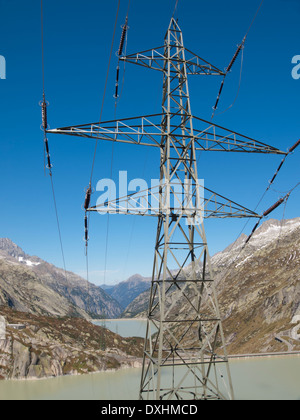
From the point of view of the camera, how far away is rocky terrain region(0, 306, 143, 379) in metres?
71.0

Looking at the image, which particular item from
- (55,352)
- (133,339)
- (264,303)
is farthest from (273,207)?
(264,303)

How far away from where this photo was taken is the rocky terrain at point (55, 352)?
71.0 m

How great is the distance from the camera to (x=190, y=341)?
131m

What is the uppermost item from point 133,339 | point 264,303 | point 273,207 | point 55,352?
point 264,303

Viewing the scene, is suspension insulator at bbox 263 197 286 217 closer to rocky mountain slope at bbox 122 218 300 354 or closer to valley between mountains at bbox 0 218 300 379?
valley between mountains at bbox 0 218 300 379

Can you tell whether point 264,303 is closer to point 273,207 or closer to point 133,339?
point 133,339

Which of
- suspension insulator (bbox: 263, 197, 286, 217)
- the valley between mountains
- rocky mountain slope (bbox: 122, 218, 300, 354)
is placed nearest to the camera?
suspension insulator (bbox: 263, 197, 286, 217)

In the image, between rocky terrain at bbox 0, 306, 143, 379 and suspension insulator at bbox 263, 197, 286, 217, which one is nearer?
suspension insulator at bbox 263, 197, 286, 217

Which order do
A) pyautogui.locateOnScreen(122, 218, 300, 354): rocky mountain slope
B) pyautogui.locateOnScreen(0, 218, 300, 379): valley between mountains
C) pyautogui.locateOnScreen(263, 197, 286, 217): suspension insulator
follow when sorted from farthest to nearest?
pyautogui.locateOnScreen(122, 218, 300, 354): rocky mountain slope → pyautogui.locateOnScreen(0, 218, 300, 379): valley between mountains → pyautogui.locateOnScreen(263, 197, 286, 217): suspension insulator

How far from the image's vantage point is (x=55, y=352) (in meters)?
78.2

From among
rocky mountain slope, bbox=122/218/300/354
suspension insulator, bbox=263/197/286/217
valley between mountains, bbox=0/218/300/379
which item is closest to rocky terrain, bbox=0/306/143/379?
valley between mountains, bbox=0/218/300/379
